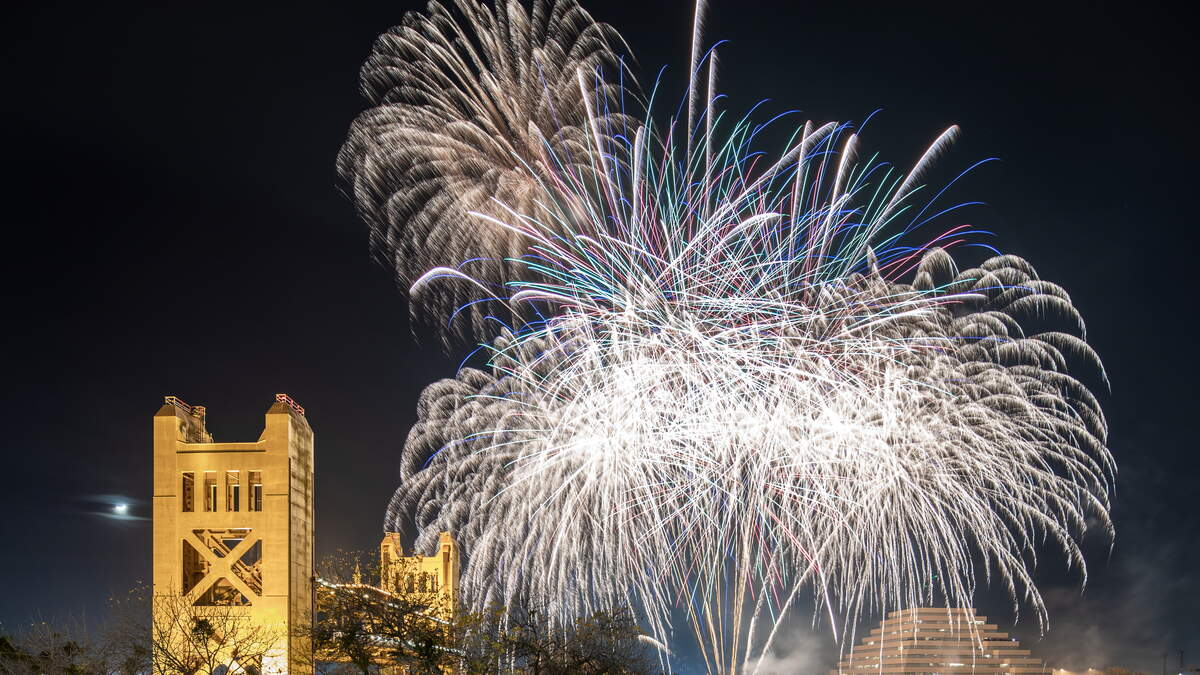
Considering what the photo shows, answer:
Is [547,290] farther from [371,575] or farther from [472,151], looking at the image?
[371,575]

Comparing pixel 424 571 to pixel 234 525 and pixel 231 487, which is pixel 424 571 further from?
pixel 234 525

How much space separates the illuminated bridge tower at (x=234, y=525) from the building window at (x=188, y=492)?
0.03 m

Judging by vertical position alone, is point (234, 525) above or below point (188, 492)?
below

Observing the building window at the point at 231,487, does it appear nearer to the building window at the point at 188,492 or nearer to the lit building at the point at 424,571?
the building window at the point at 188,492

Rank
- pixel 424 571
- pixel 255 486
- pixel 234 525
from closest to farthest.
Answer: pixel 234 525 < pixel 255 486 < pixel 424 571

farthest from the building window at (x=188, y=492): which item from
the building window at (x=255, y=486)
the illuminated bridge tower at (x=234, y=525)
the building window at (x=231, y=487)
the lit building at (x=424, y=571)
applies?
the lit building at (x=424, y=571)

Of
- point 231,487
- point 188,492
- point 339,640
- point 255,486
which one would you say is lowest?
point 339,640

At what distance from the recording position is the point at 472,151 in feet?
149

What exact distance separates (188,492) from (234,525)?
1.82 metres

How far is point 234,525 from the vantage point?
34125mm

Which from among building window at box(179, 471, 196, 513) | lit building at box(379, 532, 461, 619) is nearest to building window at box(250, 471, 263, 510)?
building window at box(179, 471, 196, 513)

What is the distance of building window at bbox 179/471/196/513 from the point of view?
1350 inches

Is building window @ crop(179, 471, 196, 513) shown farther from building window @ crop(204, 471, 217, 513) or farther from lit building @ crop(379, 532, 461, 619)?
lit building @ crop(379, 532, 461, 619)

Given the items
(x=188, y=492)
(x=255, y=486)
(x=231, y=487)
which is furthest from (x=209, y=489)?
(x=231, y=487)
